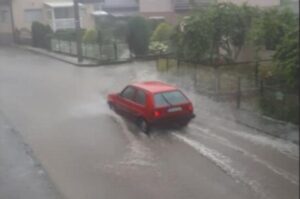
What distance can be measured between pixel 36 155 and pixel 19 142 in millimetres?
1173

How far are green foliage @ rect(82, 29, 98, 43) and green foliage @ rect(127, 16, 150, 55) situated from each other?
58.6 inches

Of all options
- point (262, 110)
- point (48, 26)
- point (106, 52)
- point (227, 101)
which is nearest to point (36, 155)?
point (227, 101)

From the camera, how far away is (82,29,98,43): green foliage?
1488cm

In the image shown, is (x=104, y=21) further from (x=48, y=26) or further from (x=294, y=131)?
(x=48, y=26)

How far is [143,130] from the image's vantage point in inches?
402

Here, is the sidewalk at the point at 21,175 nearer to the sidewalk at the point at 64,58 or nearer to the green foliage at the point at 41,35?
the sidewalk at the point at 64,58

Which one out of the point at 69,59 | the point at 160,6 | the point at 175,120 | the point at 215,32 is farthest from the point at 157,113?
the point at 69,59

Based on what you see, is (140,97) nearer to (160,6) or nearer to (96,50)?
(96,50)

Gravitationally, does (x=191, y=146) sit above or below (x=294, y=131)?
below

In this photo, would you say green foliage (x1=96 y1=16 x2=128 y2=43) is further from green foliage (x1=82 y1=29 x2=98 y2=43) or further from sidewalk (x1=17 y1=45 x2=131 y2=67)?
sidewalk (x1=17 y1=45 x2=131 y2=67)

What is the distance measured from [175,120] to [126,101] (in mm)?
1439

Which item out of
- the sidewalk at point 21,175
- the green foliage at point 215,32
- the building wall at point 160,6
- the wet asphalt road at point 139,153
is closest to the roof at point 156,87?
the wet asphalt road at point 139,153

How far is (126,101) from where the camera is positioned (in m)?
11.1

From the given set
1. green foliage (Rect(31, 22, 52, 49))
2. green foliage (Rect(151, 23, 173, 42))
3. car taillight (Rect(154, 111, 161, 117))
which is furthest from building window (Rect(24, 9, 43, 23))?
car taillight (Rect(154, 111, 161, 117))
